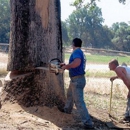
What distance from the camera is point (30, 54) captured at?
6555 mm

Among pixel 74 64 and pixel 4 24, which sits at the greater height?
pixel 4 24

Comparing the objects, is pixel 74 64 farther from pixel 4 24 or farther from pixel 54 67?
pixel 4 24

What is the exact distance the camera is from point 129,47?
213ft

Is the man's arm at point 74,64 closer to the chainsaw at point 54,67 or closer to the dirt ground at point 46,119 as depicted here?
the chainsaw at point 54,67

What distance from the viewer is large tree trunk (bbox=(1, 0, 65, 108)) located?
258 inches

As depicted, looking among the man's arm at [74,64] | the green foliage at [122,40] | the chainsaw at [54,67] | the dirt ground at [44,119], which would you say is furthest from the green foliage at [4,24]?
the man's arm at [74,64]

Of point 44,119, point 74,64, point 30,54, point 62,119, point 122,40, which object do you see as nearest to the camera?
point 74,64

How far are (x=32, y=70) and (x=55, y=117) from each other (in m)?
1.07

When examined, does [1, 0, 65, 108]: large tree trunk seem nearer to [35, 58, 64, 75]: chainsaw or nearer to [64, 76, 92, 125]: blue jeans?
[35, 58, 64, 75]: chainsaw

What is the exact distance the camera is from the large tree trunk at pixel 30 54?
654 cm

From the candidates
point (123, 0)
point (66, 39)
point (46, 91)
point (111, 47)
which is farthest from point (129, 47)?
point (46, 91)

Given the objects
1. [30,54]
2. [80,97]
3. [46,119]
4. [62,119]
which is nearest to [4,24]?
[30,54]

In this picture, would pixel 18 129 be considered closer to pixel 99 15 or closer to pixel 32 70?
pixel 32 70

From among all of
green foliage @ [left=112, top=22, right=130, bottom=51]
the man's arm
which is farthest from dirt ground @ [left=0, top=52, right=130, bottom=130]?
green foliage @ [left=112, top=22, right=130, bottom=51]
